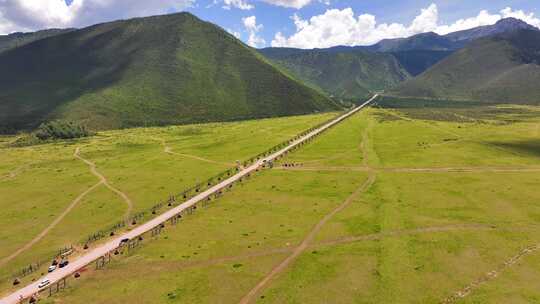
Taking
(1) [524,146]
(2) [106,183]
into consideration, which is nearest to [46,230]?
(2) [106,183]

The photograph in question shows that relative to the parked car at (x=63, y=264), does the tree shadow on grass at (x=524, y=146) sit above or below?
below

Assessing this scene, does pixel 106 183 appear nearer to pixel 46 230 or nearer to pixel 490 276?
pixel 46 230

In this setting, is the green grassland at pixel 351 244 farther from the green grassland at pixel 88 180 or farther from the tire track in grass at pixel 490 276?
the green grassland at pixel 88 180

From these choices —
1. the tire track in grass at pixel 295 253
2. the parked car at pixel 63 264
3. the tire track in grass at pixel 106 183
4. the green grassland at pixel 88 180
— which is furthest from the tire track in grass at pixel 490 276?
the tire track in grass at pixel 106 183

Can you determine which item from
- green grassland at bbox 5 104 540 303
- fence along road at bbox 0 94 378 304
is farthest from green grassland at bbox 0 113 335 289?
green grassland at bbox 5 104 540 303

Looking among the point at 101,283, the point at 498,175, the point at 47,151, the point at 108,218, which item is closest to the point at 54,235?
the point at 108,218

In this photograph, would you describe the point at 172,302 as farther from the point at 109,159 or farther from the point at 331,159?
the point at 109,159

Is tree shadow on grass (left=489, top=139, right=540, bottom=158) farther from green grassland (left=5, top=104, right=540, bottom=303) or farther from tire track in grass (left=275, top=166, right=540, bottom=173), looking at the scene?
tire track in grass (left=275, top=166, right=540, bottom=173)
